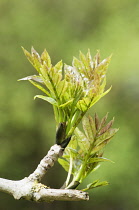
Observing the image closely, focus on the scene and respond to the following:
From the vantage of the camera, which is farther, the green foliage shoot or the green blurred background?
the green blurred background

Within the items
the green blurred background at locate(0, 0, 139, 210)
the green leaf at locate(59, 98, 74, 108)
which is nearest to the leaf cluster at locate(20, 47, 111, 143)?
the green leaf at locate(59, 98, 74, 108)

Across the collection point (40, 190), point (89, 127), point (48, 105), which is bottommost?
point (40, 190)

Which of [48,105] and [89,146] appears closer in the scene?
[89,146]

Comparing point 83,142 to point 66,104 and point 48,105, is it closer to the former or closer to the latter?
point 66,104

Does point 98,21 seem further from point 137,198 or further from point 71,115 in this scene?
point 71,115

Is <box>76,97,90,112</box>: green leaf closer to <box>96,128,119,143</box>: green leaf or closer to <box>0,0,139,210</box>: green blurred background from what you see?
<box>96,128,119,143</box>: green leaf

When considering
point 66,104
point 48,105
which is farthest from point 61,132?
point 48,105

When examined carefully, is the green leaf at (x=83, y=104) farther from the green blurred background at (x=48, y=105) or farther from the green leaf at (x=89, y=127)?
the green blurred background at (x=48, y=105)
